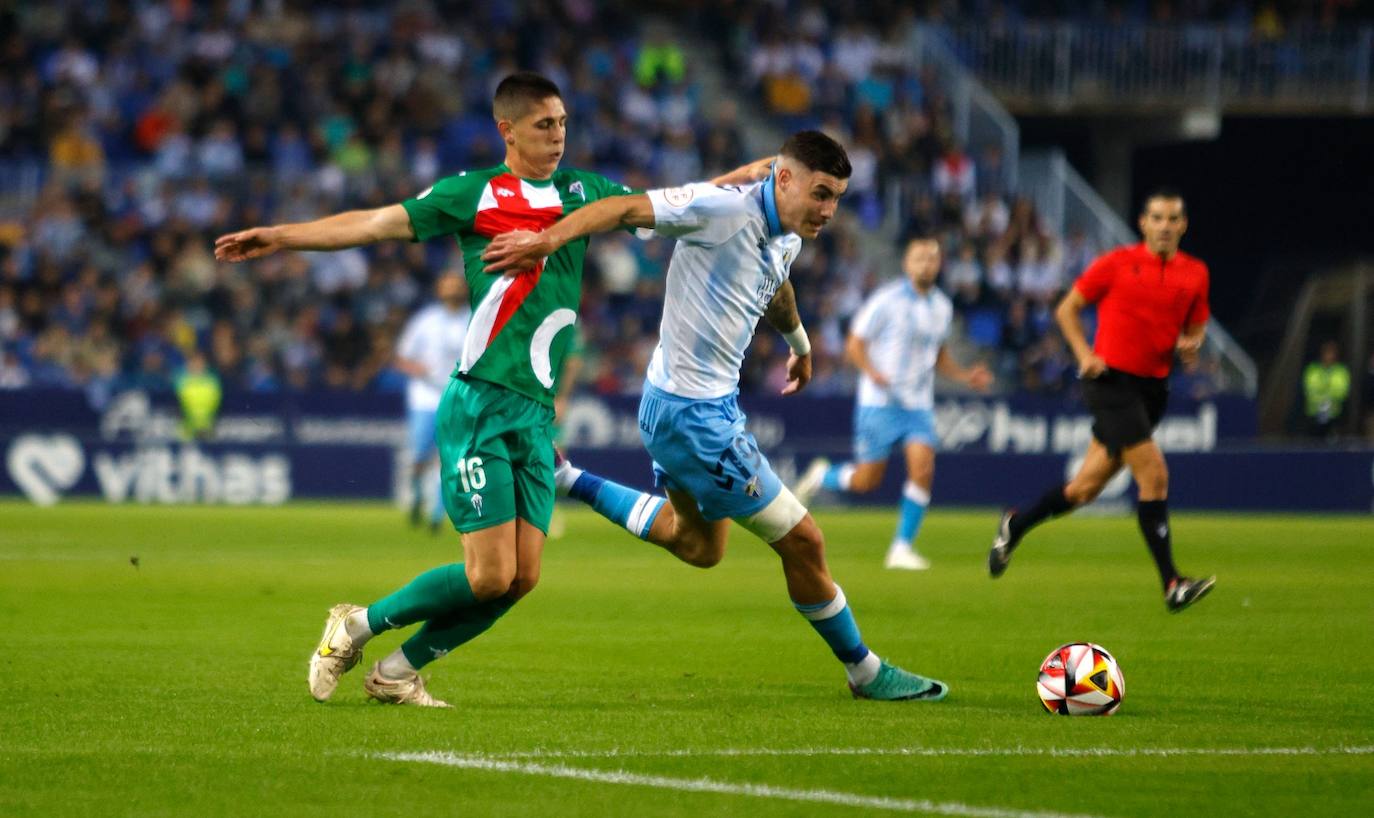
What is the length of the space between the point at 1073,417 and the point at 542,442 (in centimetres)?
1859

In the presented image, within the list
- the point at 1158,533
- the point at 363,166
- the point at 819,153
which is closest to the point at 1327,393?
the point at 363,166

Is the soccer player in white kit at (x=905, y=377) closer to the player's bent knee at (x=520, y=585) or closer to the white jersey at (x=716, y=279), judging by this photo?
the white jersey at (x=716, y=279)

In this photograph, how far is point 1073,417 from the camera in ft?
83.5

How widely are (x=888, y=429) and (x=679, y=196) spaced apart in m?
8.78

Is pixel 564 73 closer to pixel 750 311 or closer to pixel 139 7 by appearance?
pixel 139 7

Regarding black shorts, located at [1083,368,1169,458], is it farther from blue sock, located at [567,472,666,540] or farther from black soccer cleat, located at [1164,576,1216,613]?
blue sock, located at [567,472,666,540]

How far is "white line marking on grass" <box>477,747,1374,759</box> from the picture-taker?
6.54 metres

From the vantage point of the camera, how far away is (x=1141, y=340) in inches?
481

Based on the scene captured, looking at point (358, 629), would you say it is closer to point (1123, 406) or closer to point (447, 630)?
point (447, 630)

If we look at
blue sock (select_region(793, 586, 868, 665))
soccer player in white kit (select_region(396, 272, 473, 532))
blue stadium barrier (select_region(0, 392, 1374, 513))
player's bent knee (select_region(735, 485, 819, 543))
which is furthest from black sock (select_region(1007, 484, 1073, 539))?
blue stadium barrier (select_region(0, 392, 1374, 513))

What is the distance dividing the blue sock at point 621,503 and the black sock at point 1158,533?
4102 mm

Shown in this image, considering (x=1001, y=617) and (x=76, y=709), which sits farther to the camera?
(x=1001, y=617)

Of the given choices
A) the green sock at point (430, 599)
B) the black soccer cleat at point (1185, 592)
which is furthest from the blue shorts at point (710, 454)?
the black soccer cleat at point (1185, 592)

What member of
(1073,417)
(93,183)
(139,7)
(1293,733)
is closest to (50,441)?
(93,183)
